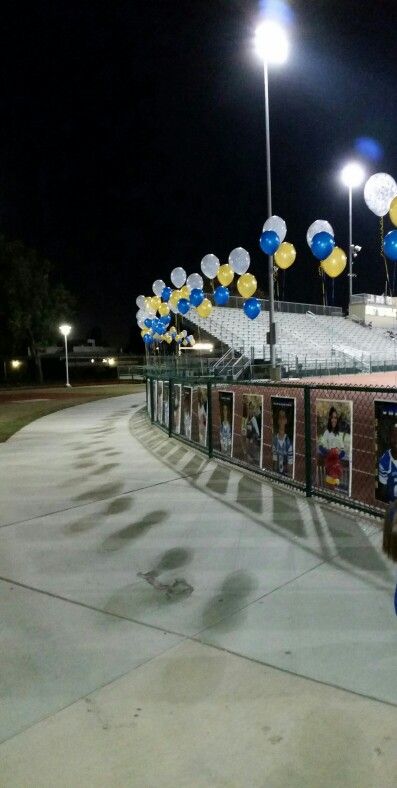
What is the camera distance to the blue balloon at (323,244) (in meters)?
14.9

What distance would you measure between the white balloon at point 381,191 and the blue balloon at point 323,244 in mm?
2337

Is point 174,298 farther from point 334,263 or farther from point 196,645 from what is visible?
point 196,645

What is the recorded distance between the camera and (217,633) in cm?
365

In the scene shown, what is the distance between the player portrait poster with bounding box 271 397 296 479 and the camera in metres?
7.06

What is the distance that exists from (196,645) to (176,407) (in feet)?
28.1

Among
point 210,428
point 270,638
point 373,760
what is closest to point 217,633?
point 270,638

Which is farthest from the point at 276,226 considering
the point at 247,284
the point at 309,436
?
the point at 309,436

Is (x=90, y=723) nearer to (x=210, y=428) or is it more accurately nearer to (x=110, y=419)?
(x=210, y=428)

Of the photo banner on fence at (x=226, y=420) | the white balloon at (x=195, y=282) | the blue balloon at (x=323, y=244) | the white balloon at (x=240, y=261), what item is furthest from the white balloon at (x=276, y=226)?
the photo banner on fence at (x=226, y=420)

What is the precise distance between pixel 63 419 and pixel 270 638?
49.7ft

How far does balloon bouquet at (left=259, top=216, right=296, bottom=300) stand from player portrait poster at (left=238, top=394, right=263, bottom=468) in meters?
8.89

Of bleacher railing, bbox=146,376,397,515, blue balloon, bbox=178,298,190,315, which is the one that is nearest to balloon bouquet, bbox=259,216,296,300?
bleacher railing, bbox=146,376,397,515

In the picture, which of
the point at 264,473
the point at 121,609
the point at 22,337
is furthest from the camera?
the point at 22,337

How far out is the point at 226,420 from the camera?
8.95 m
